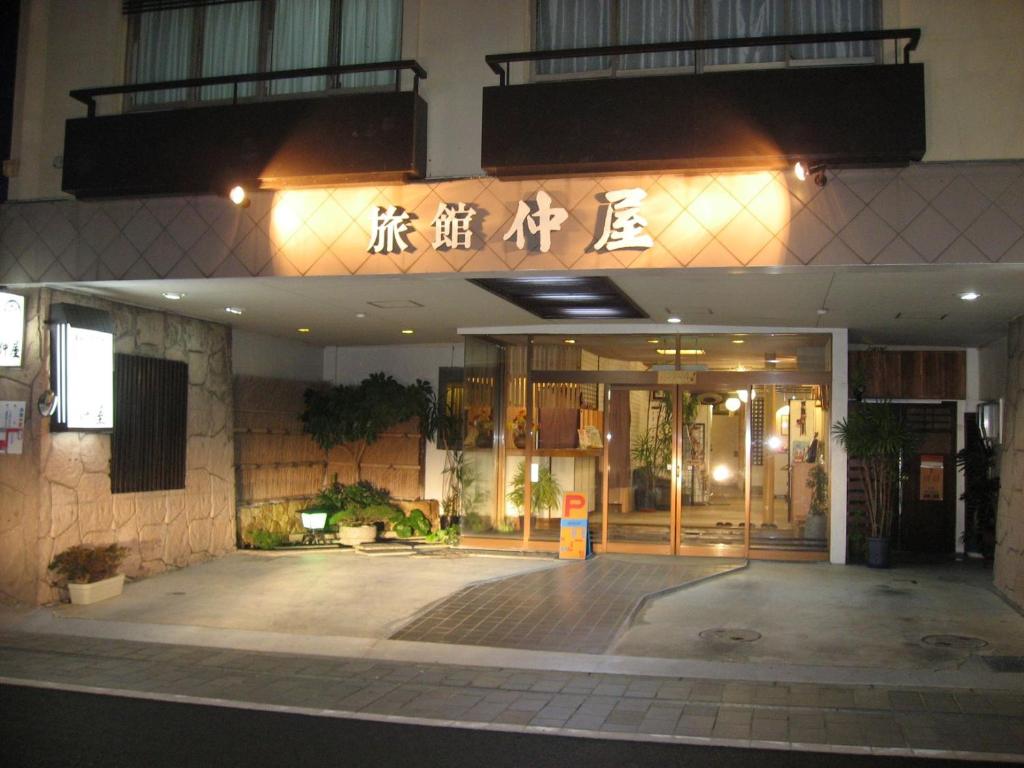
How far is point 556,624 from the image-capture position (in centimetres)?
973

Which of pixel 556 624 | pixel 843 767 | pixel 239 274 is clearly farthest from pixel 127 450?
pixel 843 767

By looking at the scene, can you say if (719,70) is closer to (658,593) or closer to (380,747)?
(658,593)

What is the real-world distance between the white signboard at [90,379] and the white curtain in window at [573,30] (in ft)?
20.5

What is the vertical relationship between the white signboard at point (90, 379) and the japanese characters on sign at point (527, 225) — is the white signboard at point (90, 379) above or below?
below

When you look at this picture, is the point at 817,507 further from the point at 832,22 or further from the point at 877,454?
the point at 832,22

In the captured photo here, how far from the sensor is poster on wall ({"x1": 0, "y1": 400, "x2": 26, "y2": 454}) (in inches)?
416

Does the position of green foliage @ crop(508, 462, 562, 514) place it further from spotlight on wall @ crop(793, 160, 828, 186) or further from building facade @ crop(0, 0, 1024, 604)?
spotlight on wall @ crop(793, 160, 828, 186)

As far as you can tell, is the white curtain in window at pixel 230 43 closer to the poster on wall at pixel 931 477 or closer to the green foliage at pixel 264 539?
the green foliage at pixel 264 539

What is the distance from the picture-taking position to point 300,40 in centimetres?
1077

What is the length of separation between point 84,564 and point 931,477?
12.4 meters

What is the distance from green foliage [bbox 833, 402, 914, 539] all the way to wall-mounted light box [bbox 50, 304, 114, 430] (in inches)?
398

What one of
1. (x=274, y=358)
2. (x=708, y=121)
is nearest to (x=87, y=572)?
(x=274, y=358)

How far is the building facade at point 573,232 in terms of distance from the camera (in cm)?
864

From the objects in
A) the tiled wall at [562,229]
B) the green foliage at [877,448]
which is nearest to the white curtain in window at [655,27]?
the tiled wall at [562,229]
